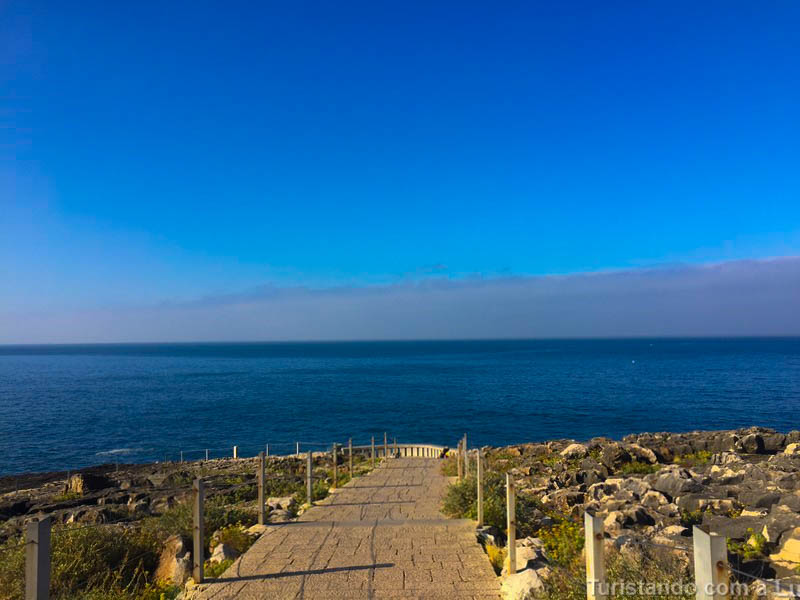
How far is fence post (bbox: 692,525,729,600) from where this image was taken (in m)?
3.29

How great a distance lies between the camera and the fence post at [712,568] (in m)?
3.29

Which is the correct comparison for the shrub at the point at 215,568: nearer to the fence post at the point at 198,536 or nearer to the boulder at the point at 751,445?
the fence post at the point at 198,536

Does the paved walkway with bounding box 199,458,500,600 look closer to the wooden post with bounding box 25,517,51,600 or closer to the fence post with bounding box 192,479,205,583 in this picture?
the fence post with bounding box 192,479,205,583

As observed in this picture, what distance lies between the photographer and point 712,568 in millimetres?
3328

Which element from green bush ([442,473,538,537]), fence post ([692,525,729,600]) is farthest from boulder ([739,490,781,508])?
fence post ([692,525,729,600])

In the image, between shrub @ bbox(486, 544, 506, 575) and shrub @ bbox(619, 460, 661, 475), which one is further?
shrub @ bbox(619, 460, 661, 475)

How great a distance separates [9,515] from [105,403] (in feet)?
161

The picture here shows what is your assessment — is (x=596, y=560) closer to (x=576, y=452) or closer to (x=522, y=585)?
(x=522, y=585)

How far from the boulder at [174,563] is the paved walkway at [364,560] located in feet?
2.31

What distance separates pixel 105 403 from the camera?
62.4m

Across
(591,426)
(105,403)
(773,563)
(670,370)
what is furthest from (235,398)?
(670,370)

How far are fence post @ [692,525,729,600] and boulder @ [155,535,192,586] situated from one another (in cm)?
618

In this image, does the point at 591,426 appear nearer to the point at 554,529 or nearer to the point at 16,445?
the point at 554,529

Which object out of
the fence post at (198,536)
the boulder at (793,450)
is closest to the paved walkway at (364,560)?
the fence post at (198,536)
